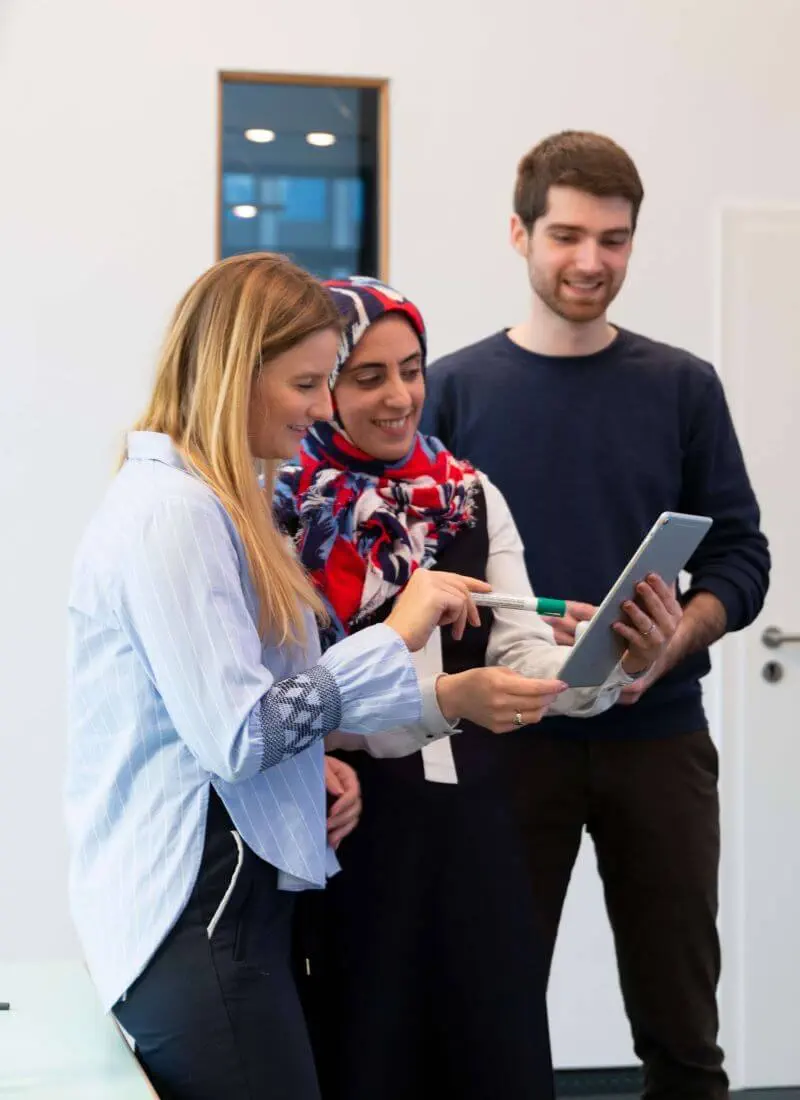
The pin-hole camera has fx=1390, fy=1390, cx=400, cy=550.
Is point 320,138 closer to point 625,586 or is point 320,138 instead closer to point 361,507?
point 361,507

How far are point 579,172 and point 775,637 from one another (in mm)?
1553

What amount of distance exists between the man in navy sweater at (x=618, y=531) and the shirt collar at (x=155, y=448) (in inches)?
37.4

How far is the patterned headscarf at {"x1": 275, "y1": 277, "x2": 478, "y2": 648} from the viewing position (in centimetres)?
184

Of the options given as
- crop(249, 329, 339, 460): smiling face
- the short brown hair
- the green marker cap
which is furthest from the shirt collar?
the short brown hair

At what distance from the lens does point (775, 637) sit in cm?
344

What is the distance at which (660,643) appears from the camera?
1.84 m

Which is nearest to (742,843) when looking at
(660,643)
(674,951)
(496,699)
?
(674,951)

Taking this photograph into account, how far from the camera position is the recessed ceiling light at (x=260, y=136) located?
3.42 m

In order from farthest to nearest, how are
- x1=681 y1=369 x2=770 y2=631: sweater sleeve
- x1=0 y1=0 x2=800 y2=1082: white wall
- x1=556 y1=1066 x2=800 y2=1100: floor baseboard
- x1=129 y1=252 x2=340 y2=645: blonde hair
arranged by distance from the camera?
1. x1=556 y1=1066 x2=800 y2=1100: floor baseboard
2. x1=0 y1=0 x2=800 y2=1082: white wall
3. x1=681 y1=369 x2=770 y2=631: sweater sleeve
4. x1=129 y1=252 x2=340 y2=645: blonde hair

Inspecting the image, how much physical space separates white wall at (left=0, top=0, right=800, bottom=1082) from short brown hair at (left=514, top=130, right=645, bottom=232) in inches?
40.4

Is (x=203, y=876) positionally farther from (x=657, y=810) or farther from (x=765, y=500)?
(x=765, y=500)

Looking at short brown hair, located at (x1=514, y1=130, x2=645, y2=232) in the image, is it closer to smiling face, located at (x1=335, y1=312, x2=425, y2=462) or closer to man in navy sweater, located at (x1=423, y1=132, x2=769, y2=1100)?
man in navy sweater, located at (x1=423, y1=132, x2=769, y2=1100)

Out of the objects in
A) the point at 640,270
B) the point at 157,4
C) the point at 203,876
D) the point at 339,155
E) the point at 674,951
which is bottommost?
the point at 674,951

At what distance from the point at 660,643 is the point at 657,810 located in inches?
19.3
